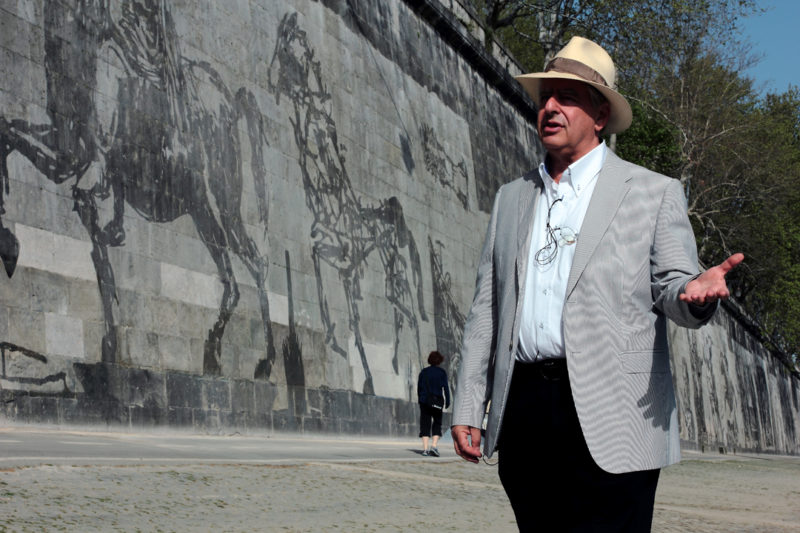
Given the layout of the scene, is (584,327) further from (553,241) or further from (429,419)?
(429,419)

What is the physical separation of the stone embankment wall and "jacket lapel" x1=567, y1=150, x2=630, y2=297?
8220 mm

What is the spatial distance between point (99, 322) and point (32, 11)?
3.23 metres

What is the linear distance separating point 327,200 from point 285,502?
1113 cm

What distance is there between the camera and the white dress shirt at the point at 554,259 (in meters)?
3.26

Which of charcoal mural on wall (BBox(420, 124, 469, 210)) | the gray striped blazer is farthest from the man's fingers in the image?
charcoal mural on wall (BBox(420, 124, 469, 210))

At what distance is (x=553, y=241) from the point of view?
3.42 metres

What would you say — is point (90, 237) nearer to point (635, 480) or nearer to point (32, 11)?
point (32, 11)

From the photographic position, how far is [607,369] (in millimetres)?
3160

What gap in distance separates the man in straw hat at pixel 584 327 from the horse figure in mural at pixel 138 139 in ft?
27.5

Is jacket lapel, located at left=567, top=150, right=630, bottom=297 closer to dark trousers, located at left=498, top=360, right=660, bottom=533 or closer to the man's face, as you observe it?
the man's face

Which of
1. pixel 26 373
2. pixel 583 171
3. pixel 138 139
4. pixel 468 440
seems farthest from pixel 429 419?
pixel 583 171

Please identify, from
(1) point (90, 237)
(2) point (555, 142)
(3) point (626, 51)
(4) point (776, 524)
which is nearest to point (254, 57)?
(1) point (90, 237)

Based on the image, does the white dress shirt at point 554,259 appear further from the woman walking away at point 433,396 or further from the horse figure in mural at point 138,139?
the woman walking away at point 433,396

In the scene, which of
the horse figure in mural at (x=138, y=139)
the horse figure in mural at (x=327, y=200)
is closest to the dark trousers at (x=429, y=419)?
the horse figure in mural at (x=138, y=139)
